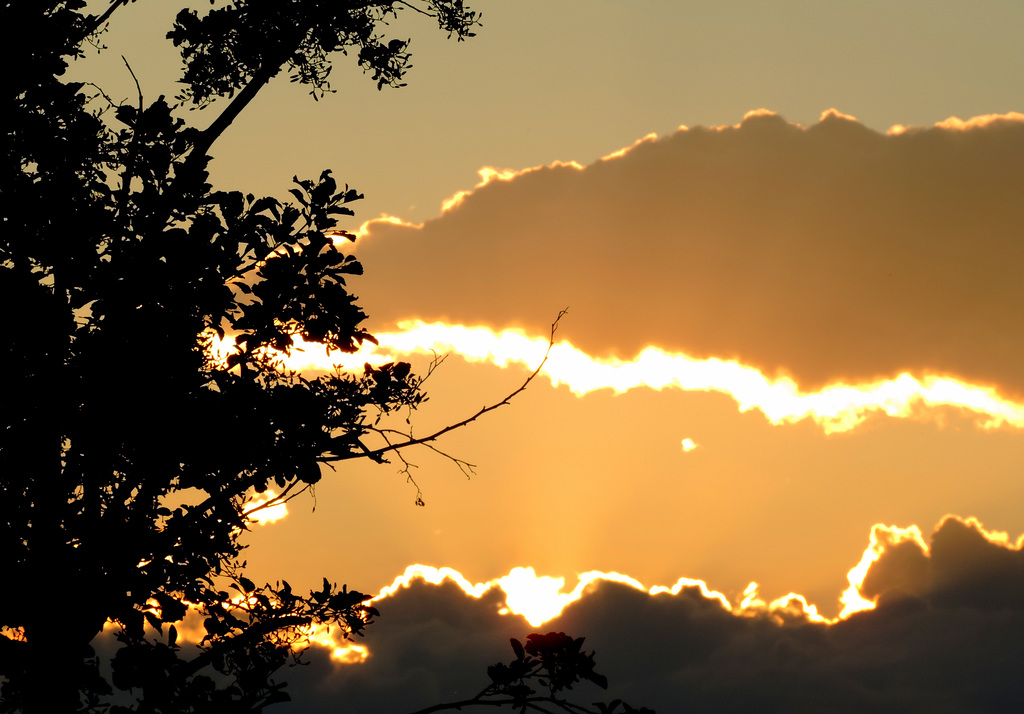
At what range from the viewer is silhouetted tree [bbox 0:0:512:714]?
9.34 metres

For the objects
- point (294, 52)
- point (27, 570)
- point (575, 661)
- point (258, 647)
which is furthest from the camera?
point (294, 52)

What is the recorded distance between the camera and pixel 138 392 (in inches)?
364

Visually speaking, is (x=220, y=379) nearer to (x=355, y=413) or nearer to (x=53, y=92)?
(x=355, y=413)

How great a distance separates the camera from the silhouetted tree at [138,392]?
934cm

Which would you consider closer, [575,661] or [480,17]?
[575,661]

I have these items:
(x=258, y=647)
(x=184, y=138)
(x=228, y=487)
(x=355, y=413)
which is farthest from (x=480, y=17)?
(x=258, y=647)

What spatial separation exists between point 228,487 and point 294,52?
6816mm

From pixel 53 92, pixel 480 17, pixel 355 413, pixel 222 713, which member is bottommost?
pixel 222 713

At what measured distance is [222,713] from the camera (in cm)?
981

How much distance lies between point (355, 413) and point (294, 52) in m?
6.14

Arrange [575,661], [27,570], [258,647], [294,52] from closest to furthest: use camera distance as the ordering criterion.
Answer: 1. [27,570]
2. [575,661]
3. [258,647]
4. [294,52]

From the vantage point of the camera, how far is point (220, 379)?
10000 millimetres

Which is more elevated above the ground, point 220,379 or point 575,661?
point 220,379

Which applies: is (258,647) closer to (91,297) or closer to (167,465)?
(167,465)
